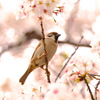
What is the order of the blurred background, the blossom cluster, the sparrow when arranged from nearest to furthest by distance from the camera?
the blossom cluster < the sparrow < the blurred background

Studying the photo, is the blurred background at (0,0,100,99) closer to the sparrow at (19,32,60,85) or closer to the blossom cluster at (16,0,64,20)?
the sparrow at (19,32,60,85)

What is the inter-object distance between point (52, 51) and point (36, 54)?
15 cm

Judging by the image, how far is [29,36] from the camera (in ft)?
13.1

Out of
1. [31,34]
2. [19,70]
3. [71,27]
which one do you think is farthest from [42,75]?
[71,27]

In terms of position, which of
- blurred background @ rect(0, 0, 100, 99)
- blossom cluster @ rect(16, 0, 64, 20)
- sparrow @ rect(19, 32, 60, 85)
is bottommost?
blurred background @ rect(0, 0, 100, 99)

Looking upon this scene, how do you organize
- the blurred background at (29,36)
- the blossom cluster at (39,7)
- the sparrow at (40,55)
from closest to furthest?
the blossom cluster at (39,7), the sparrow at (40,55), the blurred background at (29,36)

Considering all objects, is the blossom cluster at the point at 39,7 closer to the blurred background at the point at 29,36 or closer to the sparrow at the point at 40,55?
the sparrow at the point at 40,55

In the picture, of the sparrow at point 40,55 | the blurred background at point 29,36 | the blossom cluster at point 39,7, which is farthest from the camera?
A: the blurred background at point 29,36

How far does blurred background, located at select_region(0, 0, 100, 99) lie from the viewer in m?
3.97

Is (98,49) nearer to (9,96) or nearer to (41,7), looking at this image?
(41,7)

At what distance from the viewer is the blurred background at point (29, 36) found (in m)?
3.97

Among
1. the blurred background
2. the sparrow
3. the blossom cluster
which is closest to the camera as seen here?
the blossom cluster

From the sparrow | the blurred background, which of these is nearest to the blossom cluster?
the sparrow

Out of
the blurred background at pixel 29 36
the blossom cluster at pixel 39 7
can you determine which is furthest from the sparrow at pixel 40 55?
the blurred background at pixel 29 36
